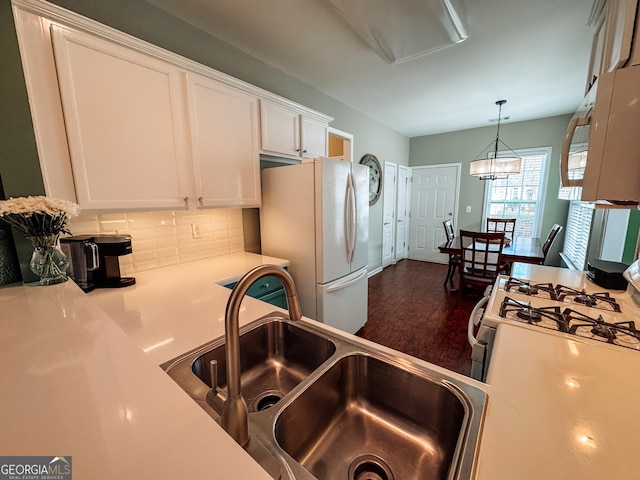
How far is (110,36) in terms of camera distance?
4.19 feet

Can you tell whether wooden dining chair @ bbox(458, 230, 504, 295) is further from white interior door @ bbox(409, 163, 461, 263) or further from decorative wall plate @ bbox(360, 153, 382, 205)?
white interior door @ bbox(409, 163, 461, 263)

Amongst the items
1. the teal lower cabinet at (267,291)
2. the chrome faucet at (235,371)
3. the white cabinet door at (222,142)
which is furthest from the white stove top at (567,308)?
the white cabinet door at (222,142)

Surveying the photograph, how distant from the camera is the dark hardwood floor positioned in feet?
7.61

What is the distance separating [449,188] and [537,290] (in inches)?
160

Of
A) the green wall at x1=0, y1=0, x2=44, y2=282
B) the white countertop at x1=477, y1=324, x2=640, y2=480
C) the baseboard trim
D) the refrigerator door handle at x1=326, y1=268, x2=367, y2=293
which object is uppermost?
the green wall at x1=0, y1=0, x2=44, y2=282

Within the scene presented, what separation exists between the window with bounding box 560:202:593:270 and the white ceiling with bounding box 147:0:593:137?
57.2 inches

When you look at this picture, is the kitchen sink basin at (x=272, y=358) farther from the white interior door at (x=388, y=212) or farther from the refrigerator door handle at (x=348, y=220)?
the white interior door at (x=388, y=212)

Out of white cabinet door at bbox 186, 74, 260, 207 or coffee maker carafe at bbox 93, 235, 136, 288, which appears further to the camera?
white cabinet door at bbox 186, 74, 260, 207

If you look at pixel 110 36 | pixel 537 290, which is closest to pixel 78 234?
pixel 110 36

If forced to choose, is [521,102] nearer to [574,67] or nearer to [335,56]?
[574,67]

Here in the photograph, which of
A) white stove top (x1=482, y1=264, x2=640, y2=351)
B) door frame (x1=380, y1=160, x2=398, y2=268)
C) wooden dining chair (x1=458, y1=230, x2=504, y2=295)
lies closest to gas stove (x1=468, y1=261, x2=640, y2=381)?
white stove top (x1=482, y1=264, x2=640, y2=351)

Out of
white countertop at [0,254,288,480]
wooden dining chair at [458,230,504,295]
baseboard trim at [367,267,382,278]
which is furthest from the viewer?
baseboard trim at [367,267,382,278]

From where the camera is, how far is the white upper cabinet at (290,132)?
2.06m

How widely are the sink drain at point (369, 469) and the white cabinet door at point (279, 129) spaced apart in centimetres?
199
